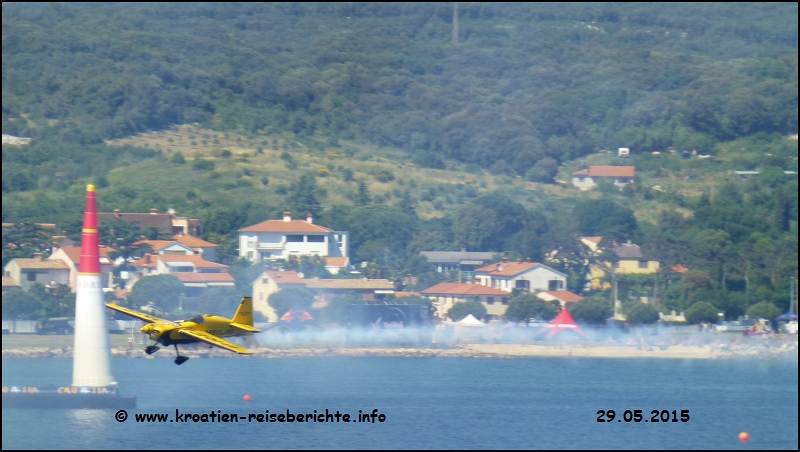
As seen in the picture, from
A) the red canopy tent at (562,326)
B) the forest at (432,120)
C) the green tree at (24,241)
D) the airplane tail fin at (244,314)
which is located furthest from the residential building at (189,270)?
the airplane tail fin at (244,314)

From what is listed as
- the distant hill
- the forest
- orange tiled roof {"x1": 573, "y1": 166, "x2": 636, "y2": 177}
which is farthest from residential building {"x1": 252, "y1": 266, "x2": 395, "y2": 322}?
the distant hill

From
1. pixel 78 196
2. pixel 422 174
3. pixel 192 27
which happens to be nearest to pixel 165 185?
pixel 78 196

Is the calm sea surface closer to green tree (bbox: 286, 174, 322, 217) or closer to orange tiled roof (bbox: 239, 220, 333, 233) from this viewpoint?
orange tiled roof (bbox: 239, 220, 333, 233)

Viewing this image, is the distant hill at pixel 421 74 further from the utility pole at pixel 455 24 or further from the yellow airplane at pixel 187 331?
the yellow airplane at pixel 187 331

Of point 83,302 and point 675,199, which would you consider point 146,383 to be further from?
point 675,199

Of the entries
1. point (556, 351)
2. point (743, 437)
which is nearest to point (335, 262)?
point (556, 351)

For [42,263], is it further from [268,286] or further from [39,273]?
[268,286]
